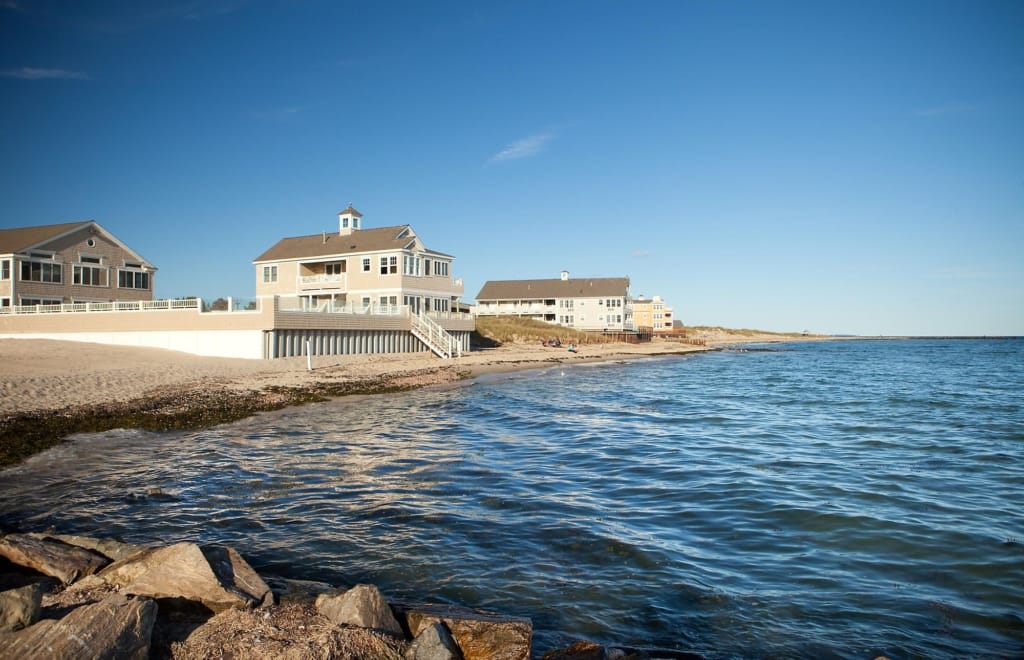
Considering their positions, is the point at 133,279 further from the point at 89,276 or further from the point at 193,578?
the point at 193,578

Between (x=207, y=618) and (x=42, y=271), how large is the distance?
2057 inches

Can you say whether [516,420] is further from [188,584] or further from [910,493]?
[188,584]

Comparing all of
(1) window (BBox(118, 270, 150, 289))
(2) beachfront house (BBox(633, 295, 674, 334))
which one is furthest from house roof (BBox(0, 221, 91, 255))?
(2) beachfront house (BBox(633, 295, 674, 334))

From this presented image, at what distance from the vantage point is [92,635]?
473 centimetres

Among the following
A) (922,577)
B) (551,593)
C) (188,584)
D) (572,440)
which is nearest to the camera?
(188,584)

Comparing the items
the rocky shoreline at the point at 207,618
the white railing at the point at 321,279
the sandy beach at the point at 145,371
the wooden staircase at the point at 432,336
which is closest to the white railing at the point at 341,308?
the wooden staircase at the point at 432,336

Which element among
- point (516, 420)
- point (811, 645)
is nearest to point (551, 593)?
point (811, 645)

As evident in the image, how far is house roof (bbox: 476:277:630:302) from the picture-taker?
326 ft

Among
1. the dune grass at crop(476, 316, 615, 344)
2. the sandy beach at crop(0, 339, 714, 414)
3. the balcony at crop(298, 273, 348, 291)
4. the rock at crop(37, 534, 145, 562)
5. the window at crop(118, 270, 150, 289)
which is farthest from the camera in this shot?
the dune grass at crop(476, 316, 615, 344)

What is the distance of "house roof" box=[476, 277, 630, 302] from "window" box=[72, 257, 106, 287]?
62120 millimetres

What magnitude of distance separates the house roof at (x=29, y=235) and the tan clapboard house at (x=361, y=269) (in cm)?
1338

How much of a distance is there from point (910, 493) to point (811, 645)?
8.05m

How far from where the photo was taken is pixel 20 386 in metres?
21.6

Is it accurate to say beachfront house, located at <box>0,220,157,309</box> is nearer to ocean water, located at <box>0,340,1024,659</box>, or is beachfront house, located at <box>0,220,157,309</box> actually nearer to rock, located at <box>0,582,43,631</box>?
ocean water, located at <box>0,340,1024,659</box>
